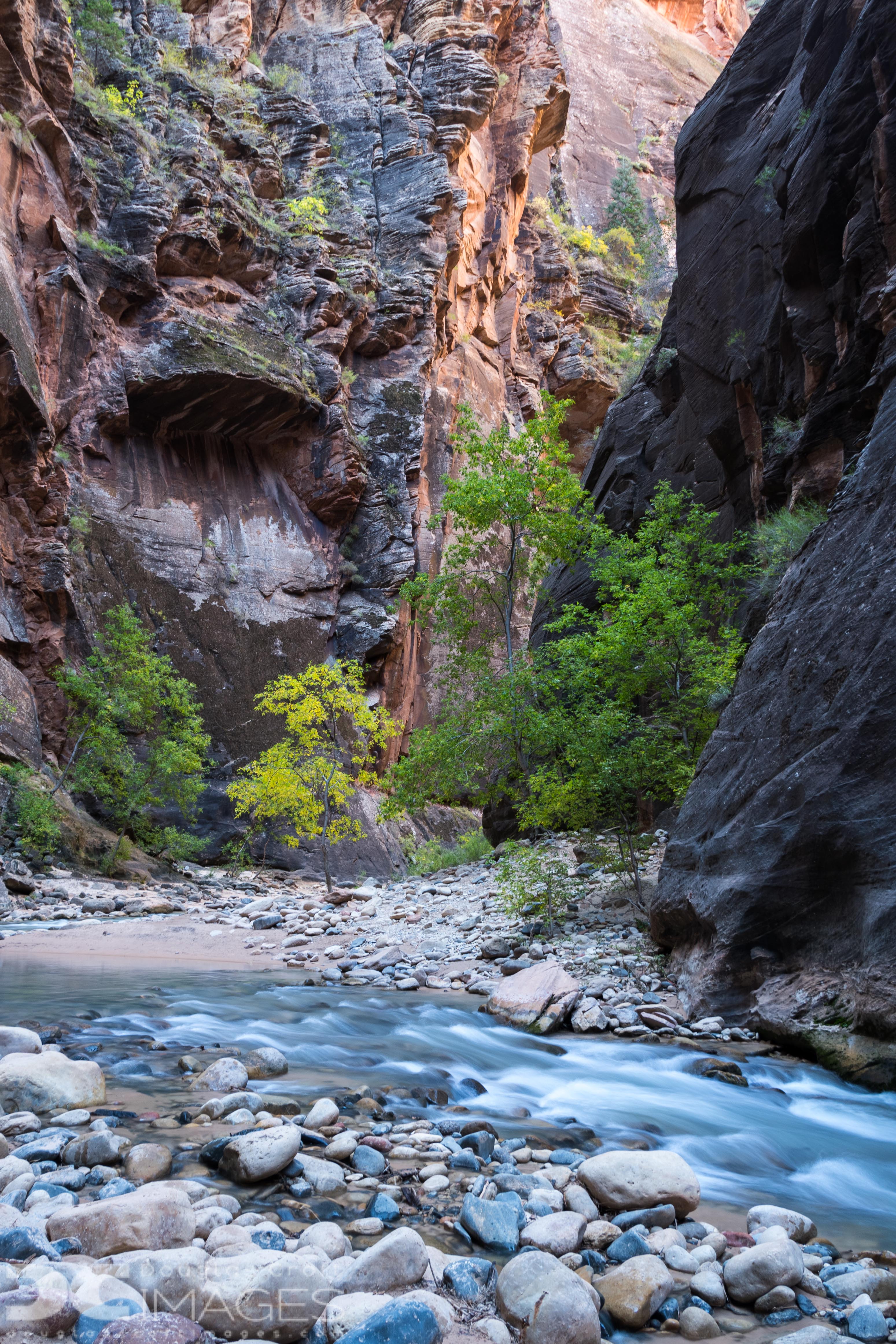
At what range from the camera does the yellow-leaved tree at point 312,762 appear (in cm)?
1834

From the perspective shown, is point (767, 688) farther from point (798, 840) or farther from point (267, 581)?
point (267, 581)

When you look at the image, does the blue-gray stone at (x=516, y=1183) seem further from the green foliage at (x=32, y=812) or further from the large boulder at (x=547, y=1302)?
the green foliage at (x=32, y=812)

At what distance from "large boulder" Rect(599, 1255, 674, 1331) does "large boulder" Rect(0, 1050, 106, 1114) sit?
2722 millimetres

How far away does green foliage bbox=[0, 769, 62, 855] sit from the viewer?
15672 millimetres

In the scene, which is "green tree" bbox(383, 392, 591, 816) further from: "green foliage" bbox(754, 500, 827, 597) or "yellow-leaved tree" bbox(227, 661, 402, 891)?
"yellow-leaved tree" bbox(227, 661, 402, 891)

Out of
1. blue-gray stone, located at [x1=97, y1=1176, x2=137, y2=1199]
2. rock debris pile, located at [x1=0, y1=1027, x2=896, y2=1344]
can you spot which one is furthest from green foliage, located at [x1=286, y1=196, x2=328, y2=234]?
blue-gray stone, located at [x1=97, y1=1176, x2=137, y2=1199]

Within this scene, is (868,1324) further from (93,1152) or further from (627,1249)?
(93,1152)

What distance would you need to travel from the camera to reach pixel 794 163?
1101cm

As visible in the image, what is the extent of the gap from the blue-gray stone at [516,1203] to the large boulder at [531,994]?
11.5 ft

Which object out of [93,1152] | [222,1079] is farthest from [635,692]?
[93,1152]

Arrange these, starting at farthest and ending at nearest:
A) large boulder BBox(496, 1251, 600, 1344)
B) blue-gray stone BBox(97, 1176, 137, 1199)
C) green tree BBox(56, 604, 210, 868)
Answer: green tree BBox(56, 604, 210, 868) → blue-gray stone BBox(97, 1176, 137, 1199) → large boulder BBox(496, 1251, 600, 1344)

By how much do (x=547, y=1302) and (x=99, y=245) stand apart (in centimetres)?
2794

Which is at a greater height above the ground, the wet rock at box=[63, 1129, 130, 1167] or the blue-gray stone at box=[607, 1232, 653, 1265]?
the blue-gray stone at box=[607, 1232, 653, 1265]

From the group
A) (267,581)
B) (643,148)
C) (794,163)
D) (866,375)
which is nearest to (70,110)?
(267,581)
